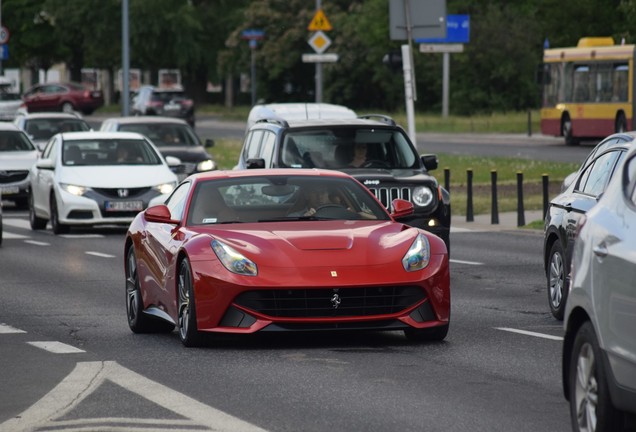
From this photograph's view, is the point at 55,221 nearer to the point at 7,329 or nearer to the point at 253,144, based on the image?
the point at 253,144

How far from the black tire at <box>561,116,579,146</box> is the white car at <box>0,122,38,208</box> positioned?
24218mm

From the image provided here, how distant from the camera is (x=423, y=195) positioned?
59.5 feet

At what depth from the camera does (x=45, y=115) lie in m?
38.5

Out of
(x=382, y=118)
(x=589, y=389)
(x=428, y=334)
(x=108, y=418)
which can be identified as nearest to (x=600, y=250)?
(x=589, y=389)

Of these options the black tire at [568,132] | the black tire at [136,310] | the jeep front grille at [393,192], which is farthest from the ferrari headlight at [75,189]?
the black tire at [568,132]

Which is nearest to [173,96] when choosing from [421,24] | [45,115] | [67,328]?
[45,115]

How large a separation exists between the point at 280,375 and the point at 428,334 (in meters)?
1.87

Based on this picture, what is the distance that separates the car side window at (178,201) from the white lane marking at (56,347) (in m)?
1.31

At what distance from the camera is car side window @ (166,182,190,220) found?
42.0ft

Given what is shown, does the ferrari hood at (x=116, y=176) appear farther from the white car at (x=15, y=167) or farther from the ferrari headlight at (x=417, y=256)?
the ferrari headlight at (x=417, y=256)

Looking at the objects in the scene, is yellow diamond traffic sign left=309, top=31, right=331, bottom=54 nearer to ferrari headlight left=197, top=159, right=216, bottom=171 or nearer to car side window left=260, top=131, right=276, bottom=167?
ferrari headlight left=197, top=159, right=216, bottom=171

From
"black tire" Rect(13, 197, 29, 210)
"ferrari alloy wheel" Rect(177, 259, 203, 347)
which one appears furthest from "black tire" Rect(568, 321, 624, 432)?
"black tire" Rect(13, 197, 29, 210)

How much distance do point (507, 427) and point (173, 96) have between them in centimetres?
6492

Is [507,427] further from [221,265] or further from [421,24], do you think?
[421,24]
